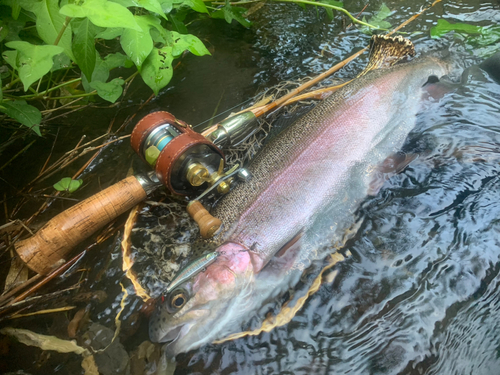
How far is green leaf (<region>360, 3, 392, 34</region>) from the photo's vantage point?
14.8 ft

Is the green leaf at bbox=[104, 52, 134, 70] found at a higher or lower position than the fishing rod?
higher

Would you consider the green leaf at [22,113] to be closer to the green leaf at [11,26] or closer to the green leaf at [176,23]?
the green leaf at [11,26]

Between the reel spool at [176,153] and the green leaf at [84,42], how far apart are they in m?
0.62

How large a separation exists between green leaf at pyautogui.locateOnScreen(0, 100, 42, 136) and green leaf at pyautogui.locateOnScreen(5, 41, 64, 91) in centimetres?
63

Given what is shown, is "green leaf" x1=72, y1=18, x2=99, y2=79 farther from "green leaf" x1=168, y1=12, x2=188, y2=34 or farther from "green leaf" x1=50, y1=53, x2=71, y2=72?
"green leaf" x1=168, y1=12, x2=188, y2=34

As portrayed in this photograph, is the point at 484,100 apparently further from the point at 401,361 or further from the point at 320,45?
the point at 401,361

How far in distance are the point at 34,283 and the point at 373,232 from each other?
2.67 meters

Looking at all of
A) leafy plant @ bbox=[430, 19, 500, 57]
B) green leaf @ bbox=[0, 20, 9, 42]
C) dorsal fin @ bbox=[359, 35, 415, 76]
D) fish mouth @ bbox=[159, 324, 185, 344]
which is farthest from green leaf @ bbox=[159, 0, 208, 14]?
leafy plant @ bbox=[430, 19, 500, 57]

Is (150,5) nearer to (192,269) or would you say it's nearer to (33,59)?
(33,59)

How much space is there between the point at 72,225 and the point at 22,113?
90cm

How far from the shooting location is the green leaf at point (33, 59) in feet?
5.75

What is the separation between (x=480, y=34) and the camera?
4.03 metres

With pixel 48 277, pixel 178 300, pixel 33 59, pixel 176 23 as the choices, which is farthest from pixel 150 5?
pixel 48 277

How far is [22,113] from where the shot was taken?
237cm
